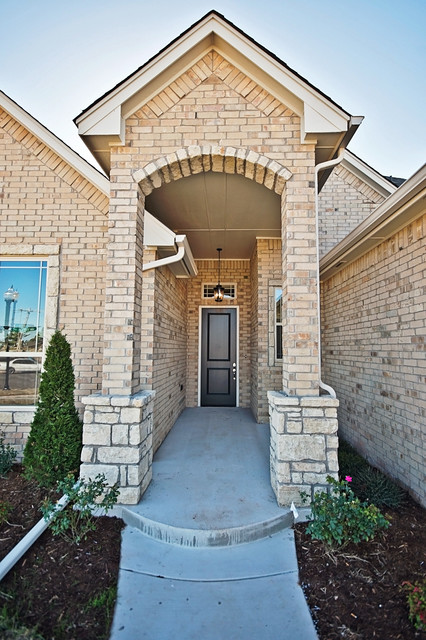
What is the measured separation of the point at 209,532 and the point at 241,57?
434 centimetres

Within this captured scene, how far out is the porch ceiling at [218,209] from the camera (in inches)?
165

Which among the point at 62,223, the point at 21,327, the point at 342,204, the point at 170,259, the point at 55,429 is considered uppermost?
the point at 342,204

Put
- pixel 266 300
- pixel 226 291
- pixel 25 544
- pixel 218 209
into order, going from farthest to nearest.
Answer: pixel 226 291
pixel 266 300
pixel 218 209
pixel 25 544

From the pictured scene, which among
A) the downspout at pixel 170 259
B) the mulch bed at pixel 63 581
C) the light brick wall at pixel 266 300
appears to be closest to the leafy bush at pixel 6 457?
the mulch bed at pixel 63 581

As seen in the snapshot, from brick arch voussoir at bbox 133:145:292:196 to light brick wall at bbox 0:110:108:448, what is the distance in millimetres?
1394

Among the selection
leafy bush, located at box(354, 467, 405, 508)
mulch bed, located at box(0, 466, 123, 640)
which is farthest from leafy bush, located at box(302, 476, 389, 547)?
mulch bed, located at box(0, 466, 123, 640)

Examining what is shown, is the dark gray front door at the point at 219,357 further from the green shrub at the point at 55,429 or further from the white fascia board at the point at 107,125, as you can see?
the white fascia board at the point at 107,125

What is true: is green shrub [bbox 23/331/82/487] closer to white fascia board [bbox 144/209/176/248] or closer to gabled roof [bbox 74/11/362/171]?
white fascia board [bbox 144/209/176/248]

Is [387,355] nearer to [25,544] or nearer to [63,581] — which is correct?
[63,581]

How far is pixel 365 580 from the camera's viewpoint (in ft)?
7.08

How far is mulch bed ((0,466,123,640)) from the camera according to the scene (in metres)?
1.81

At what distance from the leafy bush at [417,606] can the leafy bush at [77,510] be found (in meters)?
2.09

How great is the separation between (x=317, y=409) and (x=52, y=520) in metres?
2.38

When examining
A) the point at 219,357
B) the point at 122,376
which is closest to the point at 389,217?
the point at 122,376
